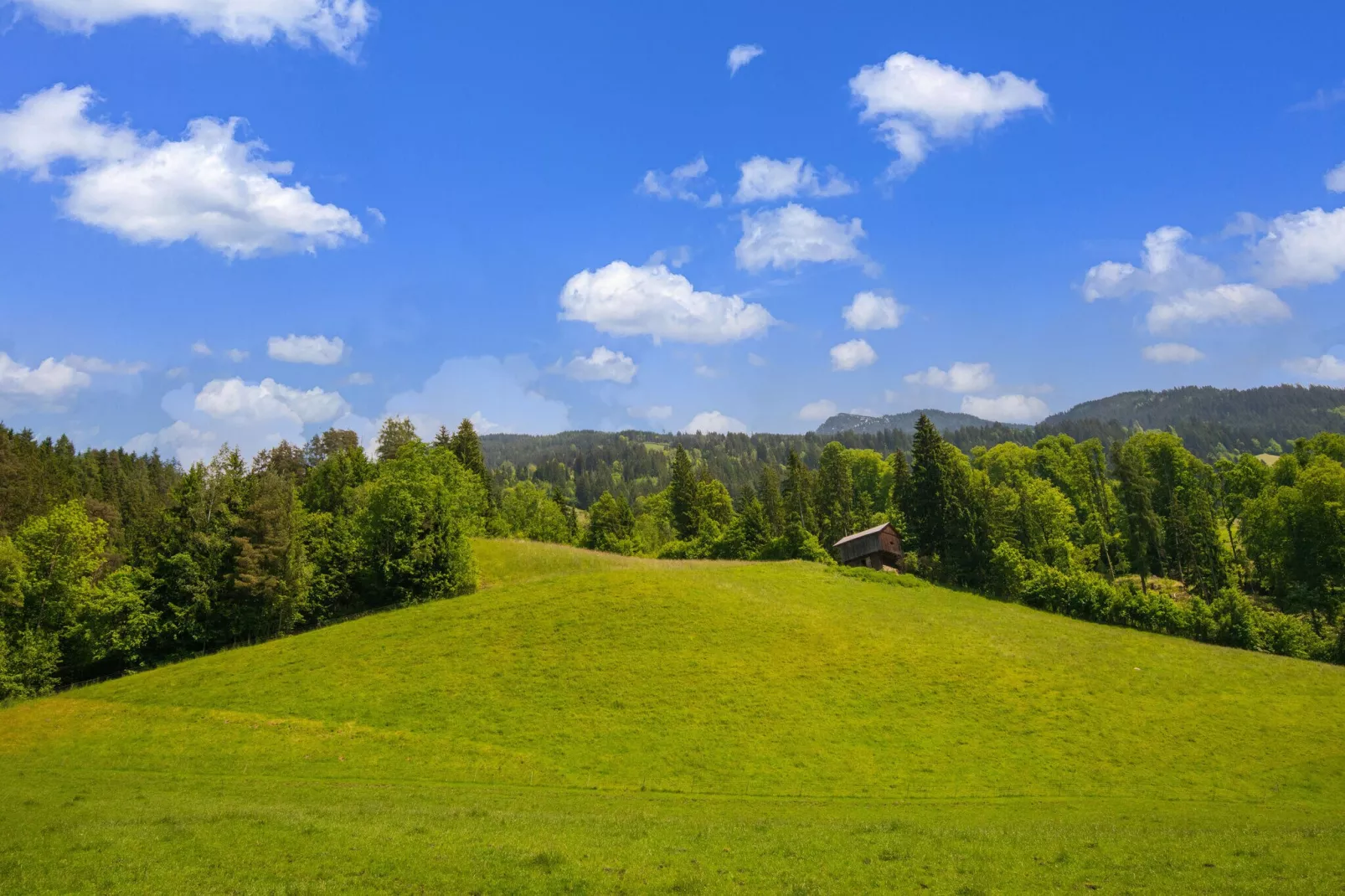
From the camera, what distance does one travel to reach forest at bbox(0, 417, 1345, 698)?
181 feet

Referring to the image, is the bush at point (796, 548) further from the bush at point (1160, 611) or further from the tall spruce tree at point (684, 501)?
the tall spruce tree at point (684, 501)

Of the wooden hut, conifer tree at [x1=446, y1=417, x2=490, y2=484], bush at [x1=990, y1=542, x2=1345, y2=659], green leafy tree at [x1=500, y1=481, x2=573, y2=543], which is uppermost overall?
conifer tree at [x1=446, y1=417, x2=490, y2=484]

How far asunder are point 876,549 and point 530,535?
189ft

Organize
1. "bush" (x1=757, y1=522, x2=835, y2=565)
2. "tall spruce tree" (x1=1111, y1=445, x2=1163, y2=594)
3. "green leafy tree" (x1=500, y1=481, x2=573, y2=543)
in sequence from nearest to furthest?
"bush" (x1=757, y1=522, x2=835, y2=565) → "tall spruce tree" (x1=1111, y1=445, x2=1163, y2=594) → "green leafy tree" (x1=500, y1=481, x2=573, y2=543)

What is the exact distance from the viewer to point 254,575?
5856cm

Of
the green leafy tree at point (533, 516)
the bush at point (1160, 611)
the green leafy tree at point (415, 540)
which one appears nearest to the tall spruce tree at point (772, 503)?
the green leafy tree at point (533, 516)

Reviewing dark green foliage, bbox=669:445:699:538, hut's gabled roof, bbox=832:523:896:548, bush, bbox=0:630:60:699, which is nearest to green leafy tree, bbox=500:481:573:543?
dark green foliage, bbox=669:445:699:538

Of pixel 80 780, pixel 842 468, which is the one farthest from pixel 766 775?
pixel 842 468

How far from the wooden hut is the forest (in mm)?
2852

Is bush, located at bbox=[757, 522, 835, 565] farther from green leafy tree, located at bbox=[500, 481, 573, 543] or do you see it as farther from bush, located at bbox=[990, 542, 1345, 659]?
green leafy tree, located at bbox=[500, 481, 573, 543]

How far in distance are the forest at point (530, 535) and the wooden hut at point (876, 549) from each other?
2852 mm

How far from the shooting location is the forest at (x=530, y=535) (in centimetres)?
5512

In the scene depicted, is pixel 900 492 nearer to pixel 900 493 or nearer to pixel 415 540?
pixel 900 493

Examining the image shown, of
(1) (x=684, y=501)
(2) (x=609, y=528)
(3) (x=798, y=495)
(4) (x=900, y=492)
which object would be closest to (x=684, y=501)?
(1) (x=684, y=501)
